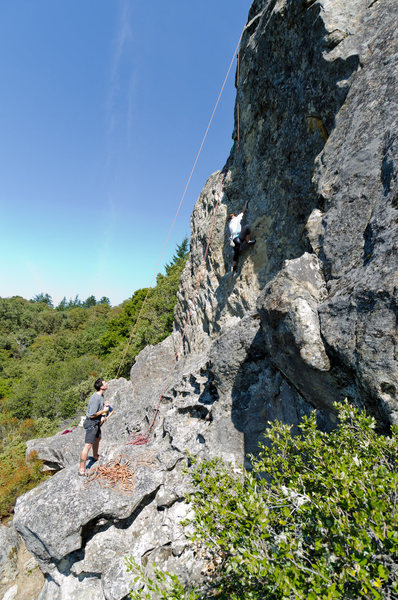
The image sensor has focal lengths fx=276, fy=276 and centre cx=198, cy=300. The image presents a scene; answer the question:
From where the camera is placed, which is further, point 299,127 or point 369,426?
point 299,127

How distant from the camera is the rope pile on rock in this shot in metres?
6.94

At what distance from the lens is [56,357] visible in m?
59.4

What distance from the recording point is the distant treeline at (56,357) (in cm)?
2569

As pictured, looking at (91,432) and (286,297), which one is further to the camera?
(91,432)

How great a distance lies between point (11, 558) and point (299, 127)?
62.5ft

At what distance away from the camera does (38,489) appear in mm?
7172

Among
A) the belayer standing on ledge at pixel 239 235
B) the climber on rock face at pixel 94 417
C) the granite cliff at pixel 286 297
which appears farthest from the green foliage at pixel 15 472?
the belayer standing on ledge at pixel 239 235

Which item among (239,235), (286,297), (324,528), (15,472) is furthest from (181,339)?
(15,472)

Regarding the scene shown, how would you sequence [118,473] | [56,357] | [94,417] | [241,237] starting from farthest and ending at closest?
[56,357] → [241,237] → [118,473] → [94,417]

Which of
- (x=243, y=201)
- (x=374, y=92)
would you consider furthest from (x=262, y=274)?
(x=374, y=92)

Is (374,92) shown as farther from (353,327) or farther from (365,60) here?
(353,327)

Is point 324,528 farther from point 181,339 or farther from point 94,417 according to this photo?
point 181,339

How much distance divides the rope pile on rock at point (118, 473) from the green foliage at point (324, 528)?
4667 mm

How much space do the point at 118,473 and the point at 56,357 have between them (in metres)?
59.9
